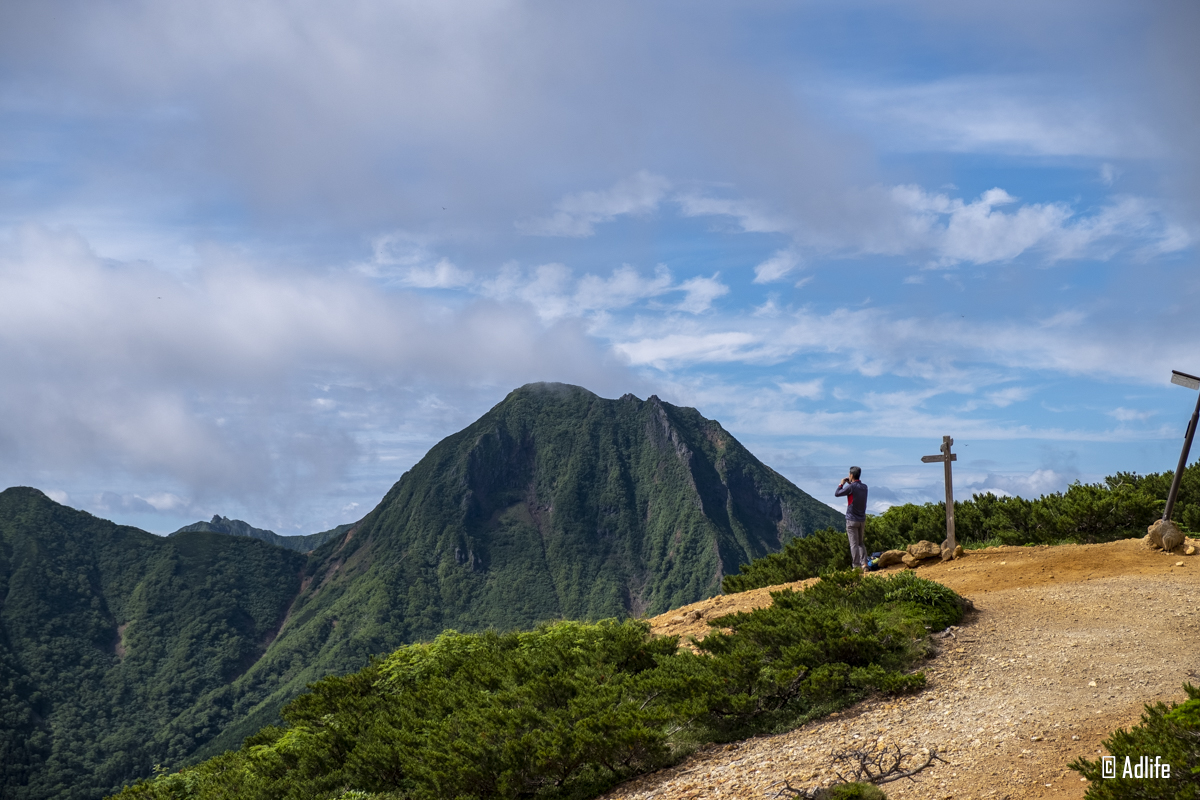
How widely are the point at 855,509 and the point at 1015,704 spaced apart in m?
7.69

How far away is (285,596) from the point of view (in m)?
185

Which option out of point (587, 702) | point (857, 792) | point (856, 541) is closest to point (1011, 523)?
point (856, 541)

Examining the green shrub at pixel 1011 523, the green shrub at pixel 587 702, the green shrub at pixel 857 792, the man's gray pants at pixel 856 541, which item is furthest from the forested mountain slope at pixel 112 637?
the green shrub at pixel 857 792

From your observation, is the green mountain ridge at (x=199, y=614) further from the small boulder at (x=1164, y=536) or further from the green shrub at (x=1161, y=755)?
the green shrub at (x=1161, y=755)

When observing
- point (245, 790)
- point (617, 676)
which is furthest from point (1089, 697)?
point (245, 790)

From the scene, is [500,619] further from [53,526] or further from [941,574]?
[941,574]

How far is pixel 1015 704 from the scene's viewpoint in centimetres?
833

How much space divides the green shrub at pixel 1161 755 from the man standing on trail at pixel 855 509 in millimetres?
9469

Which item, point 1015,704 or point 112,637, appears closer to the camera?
point 1015,704

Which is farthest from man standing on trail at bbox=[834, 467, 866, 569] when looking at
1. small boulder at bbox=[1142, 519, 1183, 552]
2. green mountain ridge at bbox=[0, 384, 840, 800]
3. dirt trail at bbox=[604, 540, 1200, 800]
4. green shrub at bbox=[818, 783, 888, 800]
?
green mountain ridge at bbox=[0, 384, 840, 800]

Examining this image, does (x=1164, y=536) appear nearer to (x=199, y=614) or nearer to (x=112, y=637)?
(x=199, y=614)

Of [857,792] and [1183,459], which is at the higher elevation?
[1183,459]

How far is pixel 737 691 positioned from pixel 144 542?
8045 inches

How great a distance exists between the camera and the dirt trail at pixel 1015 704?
281 inches
